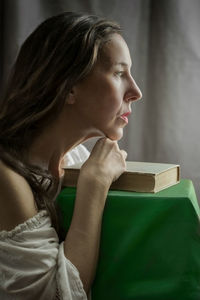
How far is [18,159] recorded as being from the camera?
100 cm

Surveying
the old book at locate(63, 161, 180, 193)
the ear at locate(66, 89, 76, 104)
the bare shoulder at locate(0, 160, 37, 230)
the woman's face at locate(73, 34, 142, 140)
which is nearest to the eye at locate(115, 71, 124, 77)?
the woman's face at locate(73, 34, 142, 140)

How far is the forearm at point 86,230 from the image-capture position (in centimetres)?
87

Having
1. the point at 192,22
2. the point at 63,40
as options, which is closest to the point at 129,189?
the point at 63,40

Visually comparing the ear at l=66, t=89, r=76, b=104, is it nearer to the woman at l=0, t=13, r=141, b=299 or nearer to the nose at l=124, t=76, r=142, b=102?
the woman at l=0, t=13, r=141, b=299

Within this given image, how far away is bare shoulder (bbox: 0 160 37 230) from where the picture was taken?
0.90 m

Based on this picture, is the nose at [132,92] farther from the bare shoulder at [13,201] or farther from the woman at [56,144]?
the bare shoulder at [13,201]

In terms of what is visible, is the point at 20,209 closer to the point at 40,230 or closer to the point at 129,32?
the point at 40,230

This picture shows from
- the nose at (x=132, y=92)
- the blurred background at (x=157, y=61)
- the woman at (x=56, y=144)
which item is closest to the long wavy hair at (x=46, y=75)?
the woman at (x=56, y=144)

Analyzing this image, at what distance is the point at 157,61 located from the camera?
1.42 m

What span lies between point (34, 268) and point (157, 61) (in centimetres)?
81

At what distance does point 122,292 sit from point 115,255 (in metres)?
0.07

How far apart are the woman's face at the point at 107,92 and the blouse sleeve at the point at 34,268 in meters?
0.29

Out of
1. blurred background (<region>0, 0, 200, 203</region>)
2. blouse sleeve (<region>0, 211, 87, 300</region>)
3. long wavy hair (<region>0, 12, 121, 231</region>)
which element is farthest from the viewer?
blurred background (<region>0, 0, 200, 203</region>)

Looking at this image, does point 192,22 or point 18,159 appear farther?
point 192,22
